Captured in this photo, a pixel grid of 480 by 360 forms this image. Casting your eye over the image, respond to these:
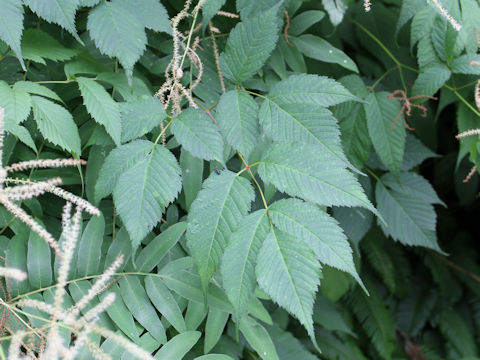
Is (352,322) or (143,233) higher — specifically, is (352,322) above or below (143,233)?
below

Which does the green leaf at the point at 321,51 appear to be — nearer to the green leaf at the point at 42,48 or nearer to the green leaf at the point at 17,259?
the green leaf at the point at 42,48

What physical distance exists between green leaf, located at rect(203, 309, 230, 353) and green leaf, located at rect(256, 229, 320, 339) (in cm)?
29

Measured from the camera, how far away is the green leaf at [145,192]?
1.03 meters

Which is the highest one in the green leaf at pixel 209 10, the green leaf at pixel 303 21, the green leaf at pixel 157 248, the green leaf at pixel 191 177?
the green leaf at pixel 209 10

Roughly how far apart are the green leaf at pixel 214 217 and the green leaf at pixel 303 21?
740 millimetres

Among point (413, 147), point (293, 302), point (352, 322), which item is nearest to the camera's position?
point (293, 302)

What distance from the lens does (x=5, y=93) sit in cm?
114

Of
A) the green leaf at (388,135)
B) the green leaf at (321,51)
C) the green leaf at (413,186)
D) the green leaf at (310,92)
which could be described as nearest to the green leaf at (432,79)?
the green leaf at (388,135)

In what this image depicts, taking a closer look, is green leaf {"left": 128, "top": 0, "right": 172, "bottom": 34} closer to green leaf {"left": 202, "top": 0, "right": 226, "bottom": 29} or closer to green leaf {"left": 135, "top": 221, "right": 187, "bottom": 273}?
green leaf {"left": 202, "top": 0, "right": 226, "bottom": 29}

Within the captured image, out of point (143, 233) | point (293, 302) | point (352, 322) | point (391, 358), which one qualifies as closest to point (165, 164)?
point (143, 233)

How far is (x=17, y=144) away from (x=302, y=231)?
0.85 meters

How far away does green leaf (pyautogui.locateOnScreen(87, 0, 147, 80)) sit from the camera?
119 cm

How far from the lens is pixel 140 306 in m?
1.15

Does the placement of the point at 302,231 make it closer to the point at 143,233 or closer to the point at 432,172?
the point at 143,233
